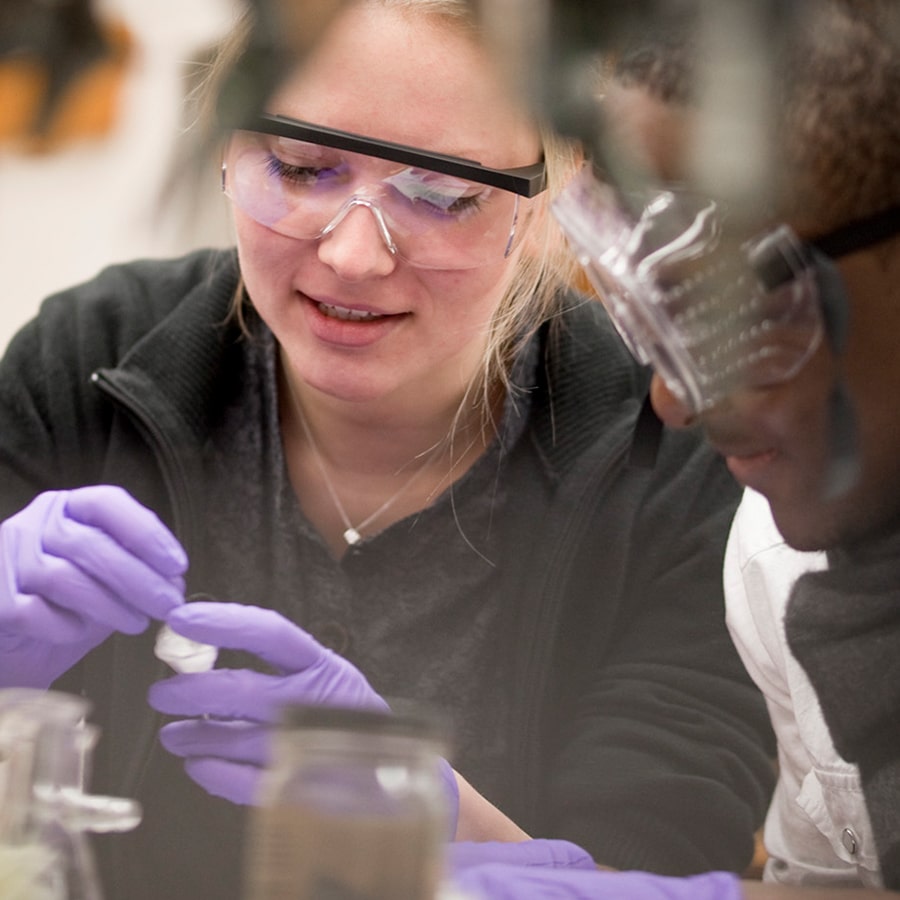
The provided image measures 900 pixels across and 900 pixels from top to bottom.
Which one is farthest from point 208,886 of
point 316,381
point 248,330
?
point 248,330

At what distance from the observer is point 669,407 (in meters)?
0.87

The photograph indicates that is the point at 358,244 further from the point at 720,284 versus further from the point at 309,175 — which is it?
the point at 720,284

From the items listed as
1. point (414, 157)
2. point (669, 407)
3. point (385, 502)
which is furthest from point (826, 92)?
point (385, 502)

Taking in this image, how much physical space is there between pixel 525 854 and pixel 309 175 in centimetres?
61

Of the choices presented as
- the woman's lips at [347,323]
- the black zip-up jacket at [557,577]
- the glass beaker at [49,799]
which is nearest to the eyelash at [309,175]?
the woman's lips at [347,323]

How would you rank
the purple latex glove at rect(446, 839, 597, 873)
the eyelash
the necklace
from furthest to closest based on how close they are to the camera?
the necklace → the eyelash → the purple latex glove at rect(446, 839, 597, 873)

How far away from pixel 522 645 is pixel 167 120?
62 centimetres

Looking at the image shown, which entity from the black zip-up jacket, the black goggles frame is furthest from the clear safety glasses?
the black zip-up jacket

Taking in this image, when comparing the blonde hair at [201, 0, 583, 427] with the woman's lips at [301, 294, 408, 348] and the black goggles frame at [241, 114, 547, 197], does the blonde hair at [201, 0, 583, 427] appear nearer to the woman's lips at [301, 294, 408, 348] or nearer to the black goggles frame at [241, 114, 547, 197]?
the black goggles frame at [241, 114, 547, 197]

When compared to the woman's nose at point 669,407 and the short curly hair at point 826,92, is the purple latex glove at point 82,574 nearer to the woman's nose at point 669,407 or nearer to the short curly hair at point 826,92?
the woman's nose at point 669,407

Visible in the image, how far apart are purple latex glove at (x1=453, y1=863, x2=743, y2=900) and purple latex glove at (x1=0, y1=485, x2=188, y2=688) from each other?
0.35 m

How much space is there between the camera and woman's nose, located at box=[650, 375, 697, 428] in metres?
0.85

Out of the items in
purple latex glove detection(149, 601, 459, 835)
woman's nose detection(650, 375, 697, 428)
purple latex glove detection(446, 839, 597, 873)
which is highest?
woman's nose detection(650, 375, 697, 428)

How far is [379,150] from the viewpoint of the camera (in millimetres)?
1033
